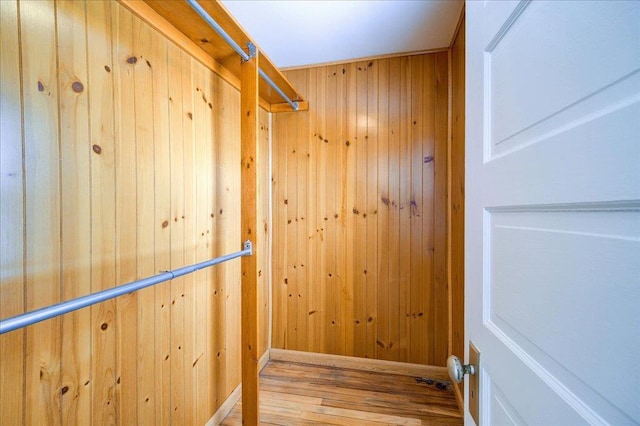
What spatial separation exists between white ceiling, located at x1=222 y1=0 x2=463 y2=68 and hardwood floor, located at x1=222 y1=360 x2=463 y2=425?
8.34ft

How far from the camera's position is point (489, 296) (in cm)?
60

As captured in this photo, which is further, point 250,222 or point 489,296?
point 250,222

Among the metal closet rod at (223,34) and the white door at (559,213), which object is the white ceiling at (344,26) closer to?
the metal closet rod at (223,34)

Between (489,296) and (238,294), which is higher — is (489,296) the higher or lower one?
the higher one

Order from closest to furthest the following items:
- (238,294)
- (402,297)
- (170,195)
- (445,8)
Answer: (170,195) → (445,8) → (238,294) → (402,297)

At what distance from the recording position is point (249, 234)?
4.66 feet

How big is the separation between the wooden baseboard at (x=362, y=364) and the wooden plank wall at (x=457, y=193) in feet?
0.85

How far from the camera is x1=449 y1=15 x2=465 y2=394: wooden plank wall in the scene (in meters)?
1.66

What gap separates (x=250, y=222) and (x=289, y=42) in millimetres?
1432

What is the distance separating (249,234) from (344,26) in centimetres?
152

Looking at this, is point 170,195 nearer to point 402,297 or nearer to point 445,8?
point 402,297

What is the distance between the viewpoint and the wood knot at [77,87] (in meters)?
0.86

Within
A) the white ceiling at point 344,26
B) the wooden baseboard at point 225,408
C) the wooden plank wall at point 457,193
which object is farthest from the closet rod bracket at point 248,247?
the white ceiling at point 344,26

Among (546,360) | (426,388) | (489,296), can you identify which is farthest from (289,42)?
(426,388)
